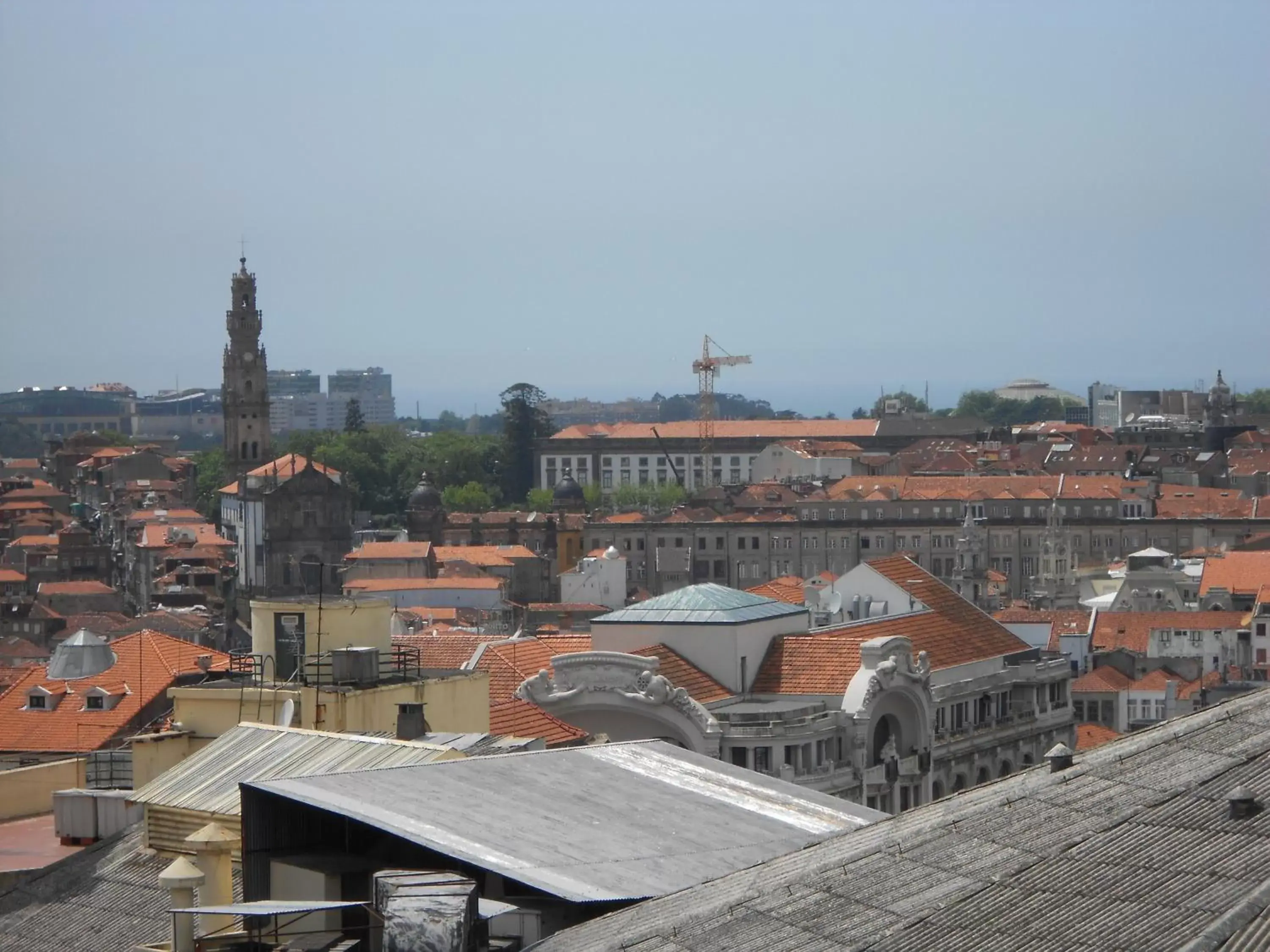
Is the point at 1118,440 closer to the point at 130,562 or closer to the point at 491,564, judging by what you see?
the point at 491,564

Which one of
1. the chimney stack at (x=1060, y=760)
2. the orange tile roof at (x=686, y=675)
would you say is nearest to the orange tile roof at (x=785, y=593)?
the orange tile roof at (x=686, y=675)

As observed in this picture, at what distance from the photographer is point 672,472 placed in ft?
594

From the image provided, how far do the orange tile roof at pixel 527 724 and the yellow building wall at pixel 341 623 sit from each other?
239 cm

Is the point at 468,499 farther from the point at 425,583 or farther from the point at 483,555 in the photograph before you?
the point at 425,583

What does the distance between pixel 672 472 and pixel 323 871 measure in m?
167

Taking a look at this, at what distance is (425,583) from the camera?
10250 centimetres

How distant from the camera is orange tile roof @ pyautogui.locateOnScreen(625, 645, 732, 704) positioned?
38094 millimetres

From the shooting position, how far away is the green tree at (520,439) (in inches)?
7229

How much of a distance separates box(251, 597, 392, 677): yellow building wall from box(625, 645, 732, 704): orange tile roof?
13.3 meters

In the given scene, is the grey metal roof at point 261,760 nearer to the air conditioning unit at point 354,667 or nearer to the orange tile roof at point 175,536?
the air conditioning unit at point 354,667

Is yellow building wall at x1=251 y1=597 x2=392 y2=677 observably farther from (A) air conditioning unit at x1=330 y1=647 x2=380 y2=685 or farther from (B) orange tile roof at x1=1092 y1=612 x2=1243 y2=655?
(B) orange tile roof at x1=1092 y1=612 x2=1243 y2=655

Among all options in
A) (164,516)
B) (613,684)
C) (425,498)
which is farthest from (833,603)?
(425,498)

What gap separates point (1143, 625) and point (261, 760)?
59080 millimetres

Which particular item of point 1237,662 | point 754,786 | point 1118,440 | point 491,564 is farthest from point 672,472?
point 754,786
